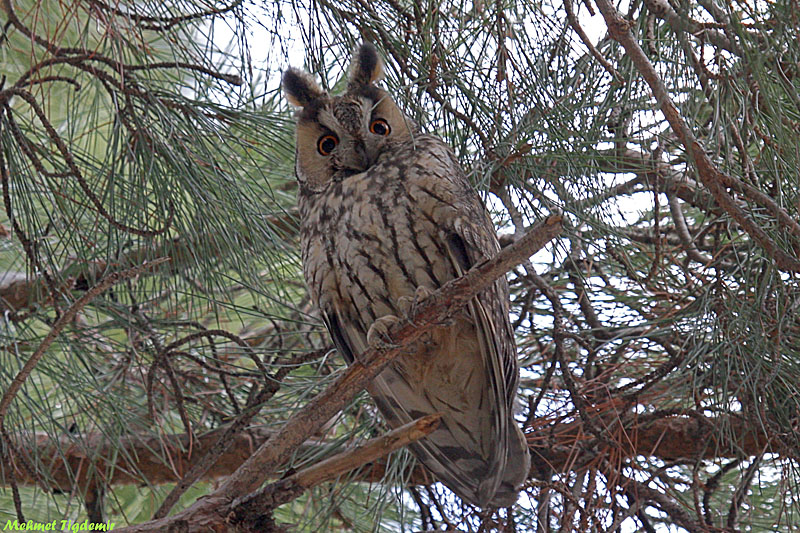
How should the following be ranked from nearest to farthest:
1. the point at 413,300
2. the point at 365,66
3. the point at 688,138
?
the point at 688,138 → the point at 413,300 → the point at 365,66

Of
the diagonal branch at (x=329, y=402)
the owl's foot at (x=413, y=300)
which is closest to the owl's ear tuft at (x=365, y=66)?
the owl's foot at (x=413, y=300)

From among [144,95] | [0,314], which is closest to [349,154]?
[144,95]

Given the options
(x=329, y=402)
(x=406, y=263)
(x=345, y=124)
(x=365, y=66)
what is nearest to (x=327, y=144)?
(x=345, y=124)

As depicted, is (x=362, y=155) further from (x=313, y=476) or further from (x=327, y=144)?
(x=313, y=476)

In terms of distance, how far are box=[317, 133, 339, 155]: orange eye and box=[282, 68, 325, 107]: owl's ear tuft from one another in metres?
0.09

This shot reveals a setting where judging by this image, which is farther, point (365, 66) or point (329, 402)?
point (365, 66)

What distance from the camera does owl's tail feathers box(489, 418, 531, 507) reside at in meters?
1.49

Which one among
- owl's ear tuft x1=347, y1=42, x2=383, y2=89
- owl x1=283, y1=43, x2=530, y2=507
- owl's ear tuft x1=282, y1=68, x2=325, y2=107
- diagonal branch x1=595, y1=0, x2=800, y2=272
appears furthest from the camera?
owl's ear tuft x1=282, y1=68, x2=325, y2=107

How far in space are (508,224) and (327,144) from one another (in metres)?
0.49

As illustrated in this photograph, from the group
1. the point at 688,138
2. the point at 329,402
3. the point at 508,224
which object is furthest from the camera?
the point at 508,224

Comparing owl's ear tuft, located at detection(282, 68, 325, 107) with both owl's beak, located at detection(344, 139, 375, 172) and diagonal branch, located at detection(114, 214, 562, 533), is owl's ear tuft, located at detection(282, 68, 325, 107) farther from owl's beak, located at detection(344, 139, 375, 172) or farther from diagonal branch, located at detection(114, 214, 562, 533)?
diagonal branch, located at detection(114, 214, 562, 533)

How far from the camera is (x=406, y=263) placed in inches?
58.7

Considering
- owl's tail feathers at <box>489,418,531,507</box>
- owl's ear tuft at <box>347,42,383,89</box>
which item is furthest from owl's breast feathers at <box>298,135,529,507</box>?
owl's ear tuft at <box>347,42,383,89</box>

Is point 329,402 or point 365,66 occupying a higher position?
point 365,66
